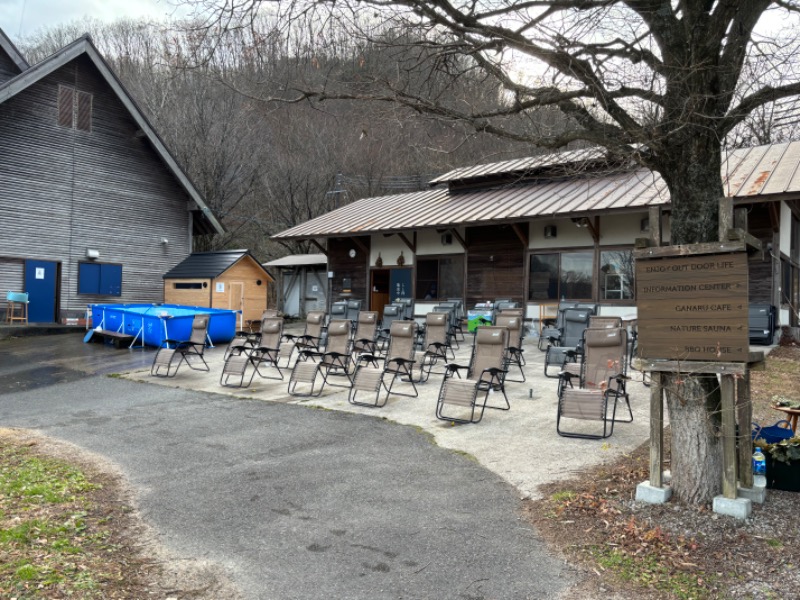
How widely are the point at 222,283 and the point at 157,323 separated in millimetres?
5667

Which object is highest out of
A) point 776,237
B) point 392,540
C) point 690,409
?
point 776,237

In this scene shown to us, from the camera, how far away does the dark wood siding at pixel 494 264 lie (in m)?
16.4

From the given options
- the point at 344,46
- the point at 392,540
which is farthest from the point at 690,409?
the point at 344,46

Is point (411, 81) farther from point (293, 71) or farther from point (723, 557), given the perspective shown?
point (723, 557)

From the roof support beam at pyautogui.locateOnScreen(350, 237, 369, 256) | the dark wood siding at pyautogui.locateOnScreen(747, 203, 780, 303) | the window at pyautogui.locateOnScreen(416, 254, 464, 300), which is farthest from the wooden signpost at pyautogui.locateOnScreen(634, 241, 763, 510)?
the roof support beam at pyautogui.locateOnScreen(350, 237, 369, 256)

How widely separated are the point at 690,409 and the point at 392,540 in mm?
2295

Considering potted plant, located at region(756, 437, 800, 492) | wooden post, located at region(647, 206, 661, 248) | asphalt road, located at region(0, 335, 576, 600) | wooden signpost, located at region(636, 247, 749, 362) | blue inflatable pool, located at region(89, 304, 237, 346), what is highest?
wooden post, located at region(647, 206, 661, 248)

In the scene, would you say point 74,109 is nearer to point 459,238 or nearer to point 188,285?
point 188,285

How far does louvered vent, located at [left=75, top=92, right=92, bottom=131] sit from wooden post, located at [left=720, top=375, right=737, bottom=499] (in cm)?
2171

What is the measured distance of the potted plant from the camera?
4297mm

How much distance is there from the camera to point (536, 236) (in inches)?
632

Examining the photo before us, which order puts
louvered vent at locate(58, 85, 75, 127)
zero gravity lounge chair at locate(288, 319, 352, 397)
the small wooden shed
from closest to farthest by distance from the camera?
zero gravity lounge chair at locate(288, 319, 352, 397), louvered vent at locate(58, 85, 75, 127), the small wooden shed

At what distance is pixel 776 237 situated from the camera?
13.1 metres

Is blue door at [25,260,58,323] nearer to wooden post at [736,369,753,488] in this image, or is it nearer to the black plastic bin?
the black plastic bin
